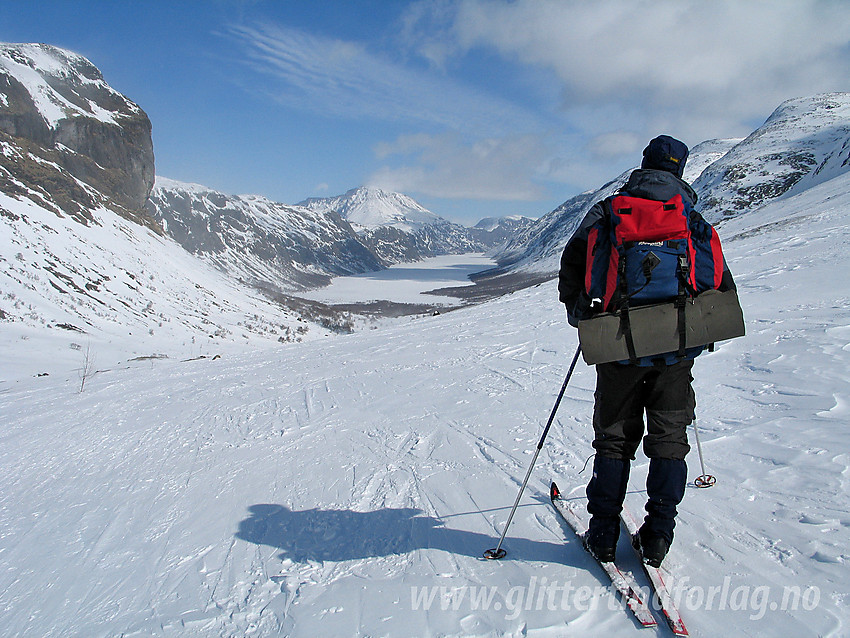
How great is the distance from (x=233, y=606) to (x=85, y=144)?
102m

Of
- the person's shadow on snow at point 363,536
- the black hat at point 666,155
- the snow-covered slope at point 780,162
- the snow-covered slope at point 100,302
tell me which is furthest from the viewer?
the snow-covered slope at point 780,162

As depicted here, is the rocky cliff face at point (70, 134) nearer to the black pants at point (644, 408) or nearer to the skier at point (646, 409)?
the skier at point (646, 409)

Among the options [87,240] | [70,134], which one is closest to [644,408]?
[87,240]

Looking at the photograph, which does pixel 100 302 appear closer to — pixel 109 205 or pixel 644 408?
pixel 109 205

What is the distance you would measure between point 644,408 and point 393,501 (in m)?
2.47

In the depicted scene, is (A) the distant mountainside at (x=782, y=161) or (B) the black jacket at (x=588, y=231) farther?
(A) the distant mountainside at (x=782, y=161)

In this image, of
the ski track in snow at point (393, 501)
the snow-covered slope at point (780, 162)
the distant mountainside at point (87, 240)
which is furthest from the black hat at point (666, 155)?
the snow-covered slope at point (780, 162)

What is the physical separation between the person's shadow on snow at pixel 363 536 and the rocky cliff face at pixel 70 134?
65.1 m

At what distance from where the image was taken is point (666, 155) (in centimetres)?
302

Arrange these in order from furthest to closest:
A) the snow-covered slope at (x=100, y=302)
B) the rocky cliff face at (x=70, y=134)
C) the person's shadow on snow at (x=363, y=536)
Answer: the rocky cliff face at (x=70, y=134)
the snow-covered slope at (x=100, y=302)
the person's shadow on snow at (x=363, y=536)

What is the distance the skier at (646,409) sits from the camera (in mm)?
2836

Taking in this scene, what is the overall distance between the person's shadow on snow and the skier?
58 centimetres

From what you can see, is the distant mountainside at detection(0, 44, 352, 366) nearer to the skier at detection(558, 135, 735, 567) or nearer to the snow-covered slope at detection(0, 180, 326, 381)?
the snow-covered slope at detection(0, 180, 326, 381)

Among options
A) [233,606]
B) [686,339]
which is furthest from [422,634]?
[686,339]
